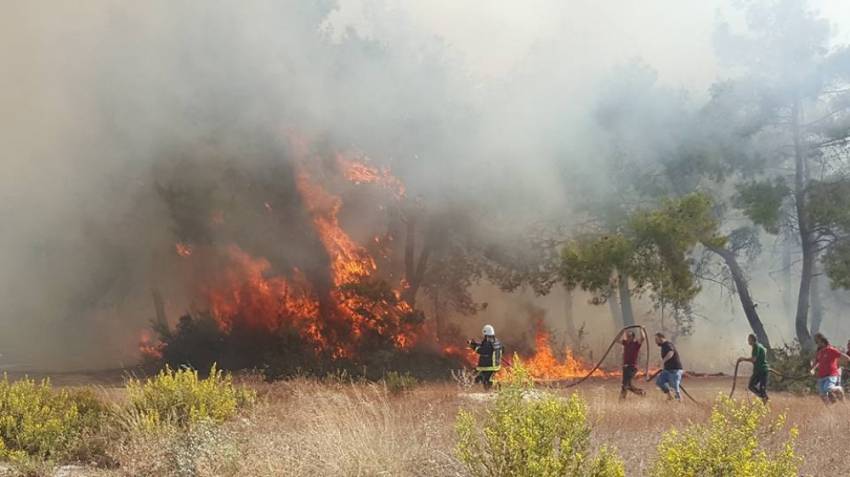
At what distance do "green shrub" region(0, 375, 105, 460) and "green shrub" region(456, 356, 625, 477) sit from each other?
518 cm

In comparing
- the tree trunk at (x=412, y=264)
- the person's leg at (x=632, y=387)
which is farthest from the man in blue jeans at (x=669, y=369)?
the tree trunk at (x=412, y=264)

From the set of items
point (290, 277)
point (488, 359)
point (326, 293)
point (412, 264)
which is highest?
point (412, 264)

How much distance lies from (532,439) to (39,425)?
21.1 ft

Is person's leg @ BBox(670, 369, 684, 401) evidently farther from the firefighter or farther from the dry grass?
the dry grass

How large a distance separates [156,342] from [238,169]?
7764mm

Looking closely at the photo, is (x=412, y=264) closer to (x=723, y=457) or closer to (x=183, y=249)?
(x=183, y=249)

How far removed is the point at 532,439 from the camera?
4.76 meters

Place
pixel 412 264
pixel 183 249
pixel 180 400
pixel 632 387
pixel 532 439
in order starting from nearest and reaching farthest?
1. pixel 532 439
2. pixel 180 400
3. pixel 632 387
4. pixel 412 264
5. pixel 183 249

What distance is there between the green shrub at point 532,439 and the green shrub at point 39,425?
17.0ft

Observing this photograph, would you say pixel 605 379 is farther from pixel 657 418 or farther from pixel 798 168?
pixel 657 418

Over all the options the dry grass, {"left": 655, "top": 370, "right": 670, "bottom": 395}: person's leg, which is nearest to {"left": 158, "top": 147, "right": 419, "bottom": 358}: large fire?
{"left": 655, "top": 370, "right": 670, "bottom": 395}: person's leg

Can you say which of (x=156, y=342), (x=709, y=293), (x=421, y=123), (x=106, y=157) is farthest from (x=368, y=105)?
(x=709, y=293)

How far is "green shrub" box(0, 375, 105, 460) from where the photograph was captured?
Answer: 814 centimetres

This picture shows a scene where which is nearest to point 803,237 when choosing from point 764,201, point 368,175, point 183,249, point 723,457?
point 764,201
